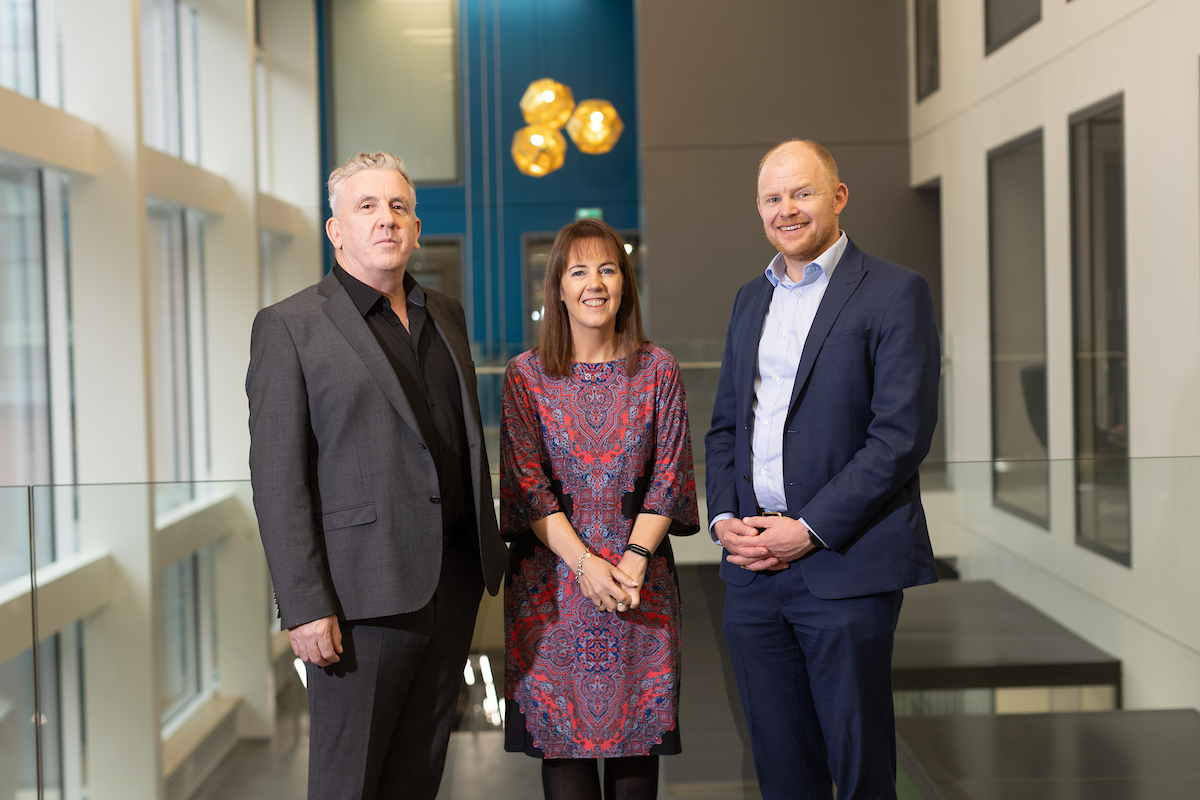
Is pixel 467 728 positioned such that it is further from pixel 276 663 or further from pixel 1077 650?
pixel 1077 650

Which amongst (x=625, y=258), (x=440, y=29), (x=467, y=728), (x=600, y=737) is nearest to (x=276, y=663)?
(x=467, y=728)

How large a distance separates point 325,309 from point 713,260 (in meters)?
6.29

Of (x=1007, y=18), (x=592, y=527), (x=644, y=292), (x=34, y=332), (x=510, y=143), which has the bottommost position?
(x=592, y=527)

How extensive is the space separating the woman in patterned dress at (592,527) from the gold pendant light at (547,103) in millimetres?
4509

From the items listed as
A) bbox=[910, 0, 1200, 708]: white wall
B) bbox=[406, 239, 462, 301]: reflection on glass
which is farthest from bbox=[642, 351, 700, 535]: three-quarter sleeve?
bbox=[406, 239, 462, 301]: reflection on glass

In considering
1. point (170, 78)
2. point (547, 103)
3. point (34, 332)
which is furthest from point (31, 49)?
point (547, 103)

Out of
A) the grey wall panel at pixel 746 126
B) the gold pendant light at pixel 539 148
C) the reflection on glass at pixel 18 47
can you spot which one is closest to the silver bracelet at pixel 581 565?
the reflection on glass at pixel 18 47

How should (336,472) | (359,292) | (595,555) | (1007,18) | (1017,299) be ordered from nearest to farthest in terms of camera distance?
(336,472)
(359,292)
(595,555)
(1007,18)
(1017,299)

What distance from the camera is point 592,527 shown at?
2.02m

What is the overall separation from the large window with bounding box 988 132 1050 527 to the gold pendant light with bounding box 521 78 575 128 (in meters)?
2.93

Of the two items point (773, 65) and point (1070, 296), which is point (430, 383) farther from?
point (773, 65)

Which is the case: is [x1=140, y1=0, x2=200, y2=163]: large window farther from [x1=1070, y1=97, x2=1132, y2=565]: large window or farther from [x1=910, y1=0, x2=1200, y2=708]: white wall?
[x1=1070, y1=97, x2=1132, y2=565]: large window

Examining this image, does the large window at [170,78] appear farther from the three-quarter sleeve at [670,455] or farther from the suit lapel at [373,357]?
the three-quarter sleeve at [670,455]

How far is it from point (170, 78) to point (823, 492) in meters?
7.29
